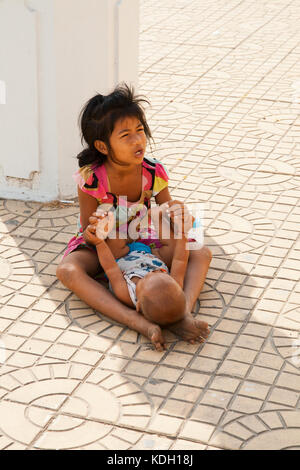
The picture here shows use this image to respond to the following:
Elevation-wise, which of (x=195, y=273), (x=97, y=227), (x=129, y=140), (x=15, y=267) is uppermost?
(x=129, y=140)

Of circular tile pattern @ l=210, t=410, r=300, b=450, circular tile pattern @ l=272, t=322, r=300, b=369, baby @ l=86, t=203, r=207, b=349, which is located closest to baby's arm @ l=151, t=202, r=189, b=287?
baby @ l=86, t=203, r=207, b=349

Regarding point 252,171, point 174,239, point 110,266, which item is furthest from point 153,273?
point 252,171

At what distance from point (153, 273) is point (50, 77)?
1436 mm

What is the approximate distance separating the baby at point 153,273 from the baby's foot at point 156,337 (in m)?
0.05

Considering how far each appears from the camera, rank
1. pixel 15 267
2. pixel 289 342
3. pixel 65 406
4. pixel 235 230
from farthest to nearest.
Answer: pixel 235 230
pixel 15 267
pixel 289 342
pixel 65 406

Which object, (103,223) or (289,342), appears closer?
(289,342)

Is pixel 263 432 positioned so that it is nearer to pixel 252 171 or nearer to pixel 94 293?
pixel 94 293

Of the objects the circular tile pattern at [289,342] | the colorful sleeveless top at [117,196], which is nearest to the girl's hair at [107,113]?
the colorful sleeveless top at [117,196]

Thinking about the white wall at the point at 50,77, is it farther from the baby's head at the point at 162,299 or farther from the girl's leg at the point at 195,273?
the baby's head at the point at 162,299

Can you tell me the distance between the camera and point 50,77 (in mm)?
4172

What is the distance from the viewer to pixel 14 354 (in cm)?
314
